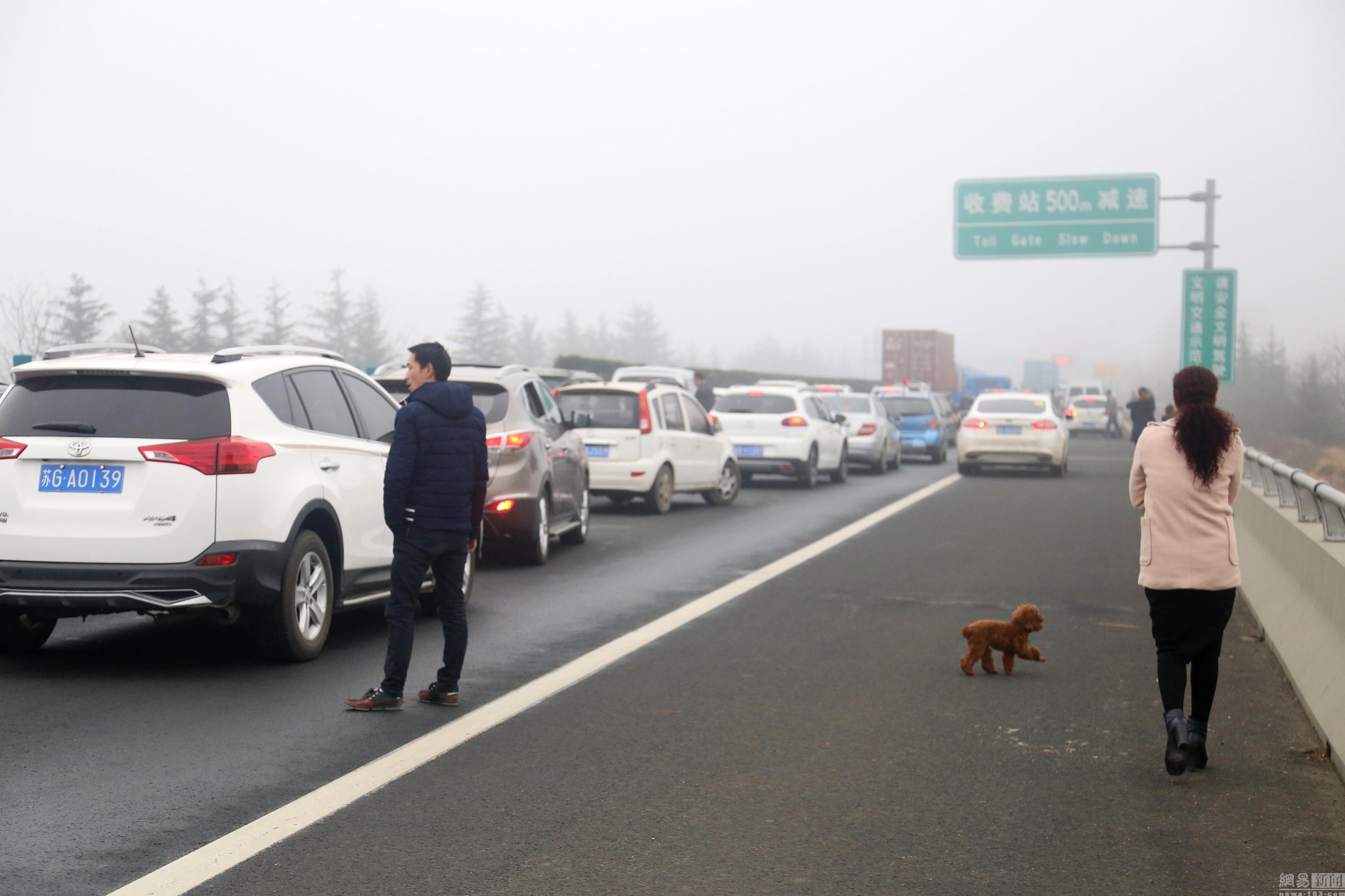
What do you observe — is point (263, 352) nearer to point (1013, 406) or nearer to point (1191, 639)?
point (1191, 639)

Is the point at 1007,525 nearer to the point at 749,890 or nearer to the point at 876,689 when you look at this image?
the point at 876,689

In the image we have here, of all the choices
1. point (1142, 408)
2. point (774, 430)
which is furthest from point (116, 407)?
point (1142, 408)

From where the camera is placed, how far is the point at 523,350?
16275cm

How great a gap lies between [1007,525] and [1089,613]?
7.14 metres

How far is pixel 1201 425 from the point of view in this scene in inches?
238

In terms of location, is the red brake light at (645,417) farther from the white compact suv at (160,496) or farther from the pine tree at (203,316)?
the pine tree at (203,316)

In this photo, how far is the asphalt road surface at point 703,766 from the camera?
4.71 meters

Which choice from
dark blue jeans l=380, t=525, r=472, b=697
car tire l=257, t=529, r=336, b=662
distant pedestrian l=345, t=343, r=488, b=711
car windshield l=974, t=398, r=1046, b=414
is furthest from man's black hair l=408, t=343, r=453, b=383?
car windshield l=974, t=398, r=1046, b=414

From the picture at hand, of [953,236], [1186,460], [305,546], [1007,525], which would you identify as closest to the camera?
[1186,460]

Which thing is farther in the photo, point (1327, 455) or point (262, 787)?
point (1327, 455)

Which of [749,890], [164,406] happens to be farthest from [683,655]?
[749,890]

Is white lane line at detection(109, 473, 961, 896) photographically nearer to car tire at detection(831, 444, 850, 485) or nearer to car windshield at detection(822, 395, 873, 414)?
car tire at detection(831, 444, 850, 485)

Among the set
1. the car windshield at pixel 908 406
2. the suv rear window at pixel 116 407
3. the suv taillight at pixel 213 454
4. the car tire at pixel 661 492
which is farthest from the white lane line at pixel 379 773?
the car windshield at pixel 908 406

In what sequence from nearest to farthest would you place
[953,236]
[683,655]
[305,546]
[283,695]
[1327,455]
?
[283,695], [305,546], [683,655], [1327,455], [953,236]
